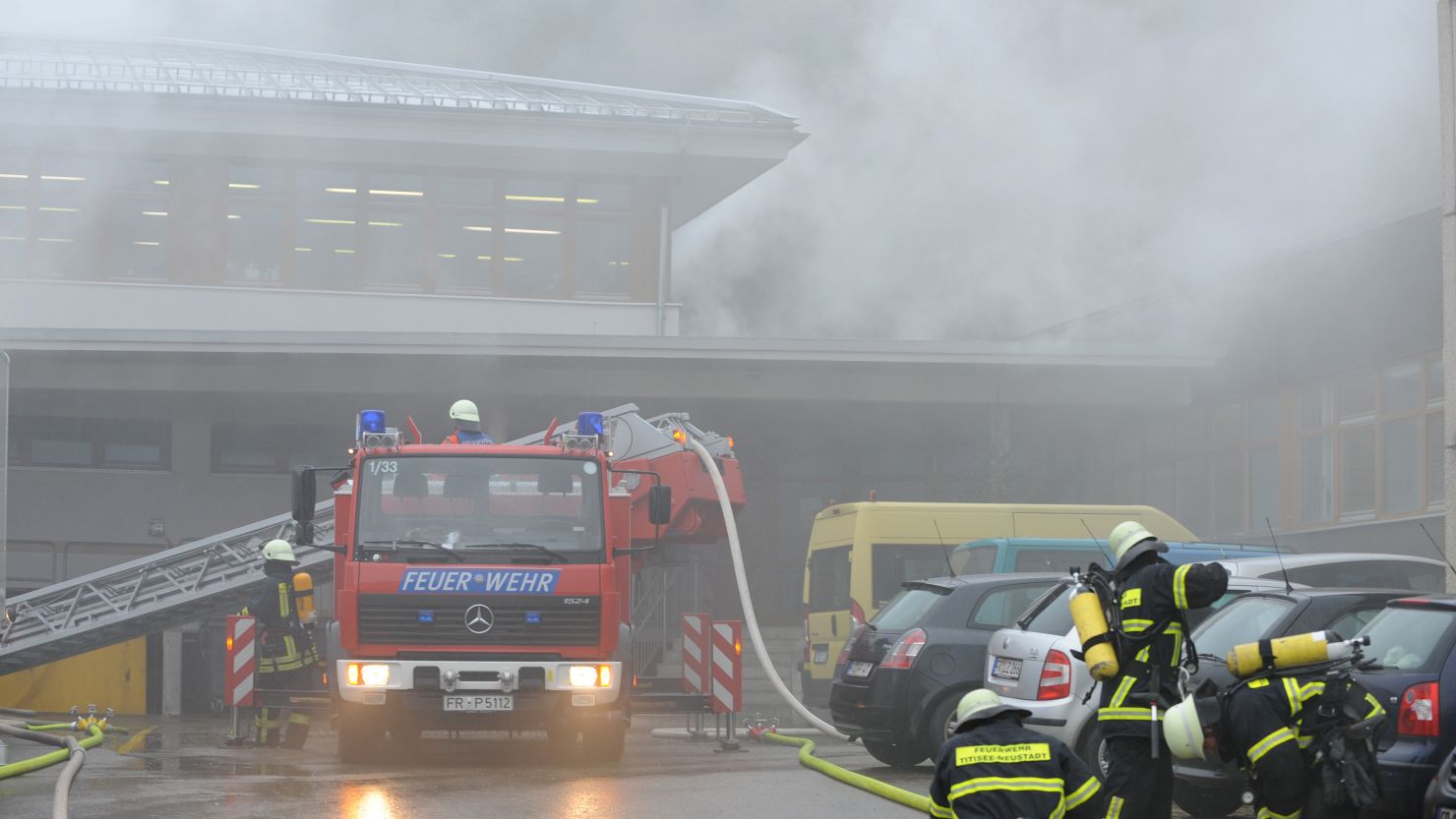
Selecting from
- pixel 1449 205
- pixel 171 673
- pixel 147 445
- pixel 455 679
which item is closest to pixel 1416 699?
pixel 1449 205

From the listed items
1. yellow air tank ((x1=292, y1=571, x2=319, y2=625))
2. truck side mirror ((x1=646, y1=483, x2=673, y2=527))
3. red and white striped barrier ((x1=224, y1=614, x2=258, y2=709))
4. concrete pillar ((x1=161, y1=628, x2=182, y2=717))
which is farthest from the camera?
concrete pillar ((x1=161, y1=628, x2=182, y2=717))

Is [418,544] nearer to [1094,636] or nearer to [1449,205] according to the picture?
[1094,636]

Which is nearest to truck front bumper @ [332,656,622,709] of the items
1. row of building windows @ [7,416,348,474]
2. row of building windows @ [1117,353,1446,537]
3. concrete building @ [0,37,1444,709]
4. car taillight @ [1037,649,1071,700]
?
car taillight @ [1037,649,1071,700]

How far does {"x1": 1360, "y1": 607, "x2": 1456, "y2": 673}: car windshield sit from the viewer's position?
7.32m

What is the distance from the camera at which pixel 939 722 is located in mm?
10898

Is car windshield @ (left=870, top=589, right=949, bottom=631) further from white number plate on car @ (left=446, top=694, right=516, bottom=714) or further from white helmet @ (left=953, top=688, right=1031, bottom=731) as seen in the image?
white helmet @ (left=953, top=688, right=1031, bottom=731)

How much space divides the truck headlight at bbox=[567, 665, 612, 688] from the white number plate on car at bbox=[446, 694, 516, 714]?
504mm

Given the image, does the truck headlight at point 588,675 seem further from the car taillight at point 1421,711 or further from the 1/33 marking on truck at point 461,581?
the car taillight at point 1421,711

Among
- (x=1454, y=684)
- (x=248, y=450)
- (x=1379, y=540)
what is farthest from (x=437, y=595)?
(x=248, y=450)

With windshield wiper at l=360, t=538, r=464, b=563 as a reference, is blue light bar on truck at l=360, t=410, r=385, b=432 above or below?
above

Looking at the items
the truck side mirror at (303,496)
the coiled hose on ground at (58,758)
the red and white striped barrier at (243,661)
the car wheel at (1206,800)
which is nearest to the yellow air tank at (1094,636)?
the car wheel at (1206,800)

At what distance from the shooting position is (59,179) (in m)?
25.2

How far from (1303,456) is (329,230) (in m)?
14.9

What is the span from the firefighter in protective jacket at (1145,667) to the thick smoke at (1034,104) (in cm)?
680
